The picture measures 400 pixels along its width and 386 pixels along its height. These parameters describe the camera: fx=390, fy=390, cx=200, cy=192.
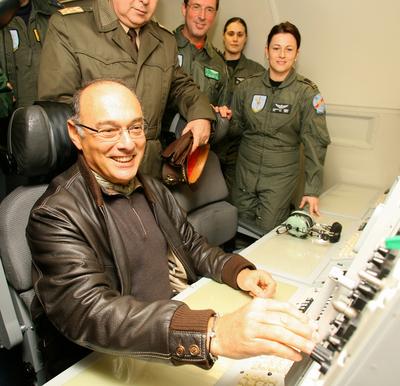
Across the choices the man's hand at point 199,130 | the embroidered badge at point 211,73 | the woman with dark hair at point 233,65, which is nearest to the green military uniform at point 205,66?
the embroidered badge at point 211,73

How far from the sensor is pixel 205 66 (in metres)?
2.68

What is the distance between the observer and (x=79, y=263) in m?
0.98

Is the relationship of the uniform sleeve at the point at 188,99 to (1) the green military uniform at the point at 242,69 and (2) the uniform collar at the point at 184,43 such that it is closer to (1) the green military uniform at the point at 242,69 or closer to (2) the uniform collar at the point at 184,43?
(2) the uniform collar at the point at 184,43

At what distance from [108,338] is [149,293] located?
366mm

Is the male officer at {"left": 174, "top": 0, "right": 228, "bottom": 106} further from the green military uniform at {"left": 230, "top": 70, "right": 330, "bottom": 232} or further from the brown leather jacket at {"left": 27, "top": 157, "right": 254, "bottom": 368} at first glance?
the brown leather jacket at {"left": 27, "top": 157, "right": 254, "bottom": 368}

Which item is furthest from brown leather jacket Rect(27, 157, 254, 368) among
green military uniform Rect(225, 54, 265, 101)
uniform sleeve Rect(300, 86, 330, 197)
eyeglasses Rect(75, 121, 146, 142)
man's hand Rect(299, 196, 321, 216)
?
green military uniform Rect(225, 54, 265, 101)

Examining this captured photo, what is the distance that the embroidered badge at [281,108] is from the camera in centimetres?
243

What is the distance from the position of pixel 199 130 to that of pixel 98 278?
0.93 m

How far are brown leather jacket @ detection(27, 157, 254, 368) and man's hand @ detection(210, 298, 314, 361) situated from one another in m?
0.07

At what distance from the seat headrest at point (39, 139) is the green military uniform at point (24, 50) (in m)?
1.28

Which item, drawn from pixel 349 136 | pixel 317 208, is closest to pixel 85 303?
pixel 317 208

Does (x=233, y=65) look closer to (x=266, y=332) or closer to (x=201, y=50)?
(x=201, y=50)

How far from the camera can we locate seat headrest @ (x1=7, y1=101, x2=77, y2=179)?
3.91 feet

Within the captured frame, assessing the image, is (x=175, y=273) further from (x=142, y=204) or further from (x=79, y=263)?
(x=79, y=263)
